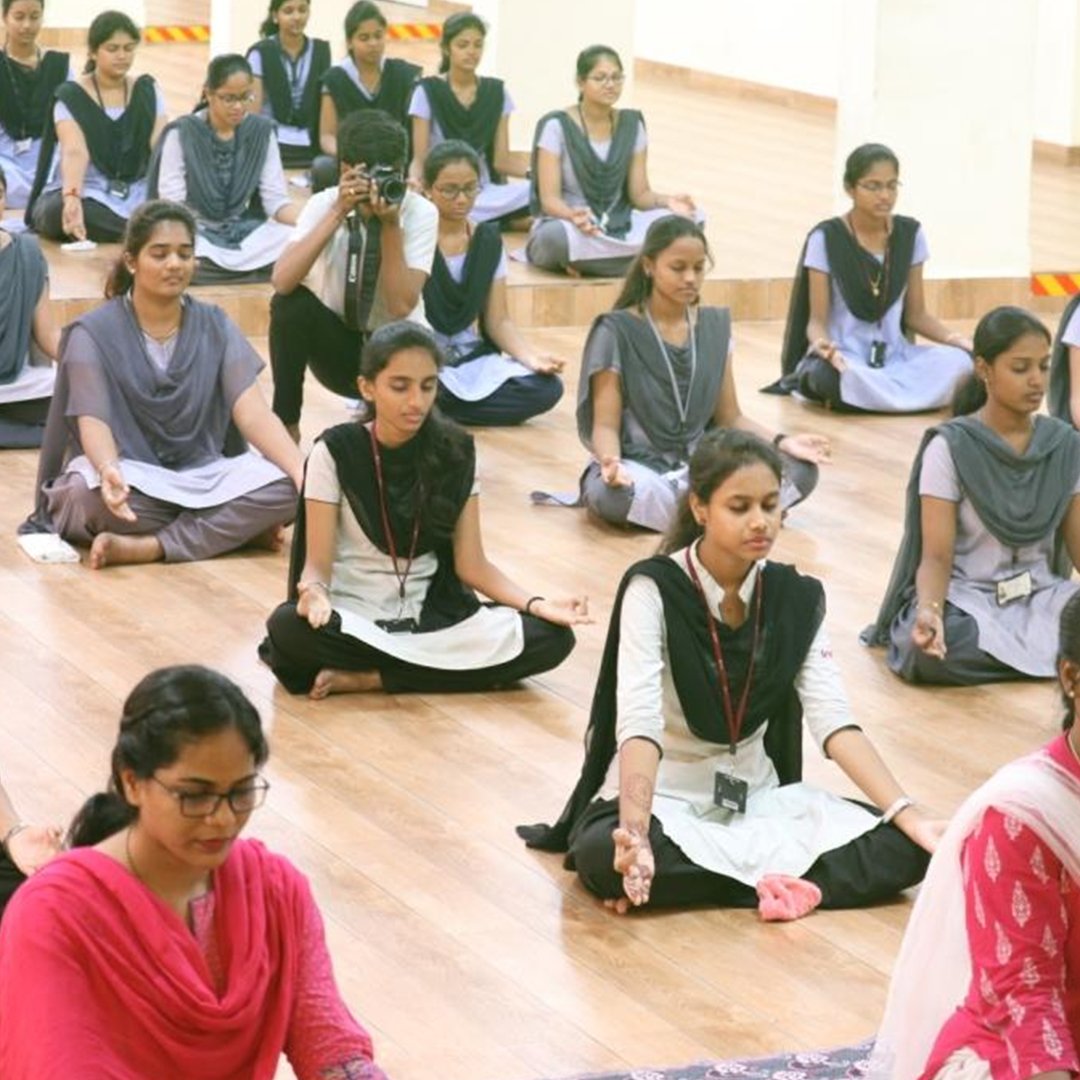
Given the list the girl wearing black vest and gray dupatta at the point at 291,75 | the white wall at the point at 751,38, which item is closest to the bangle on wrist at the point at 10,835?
the girl wearing black vest and gray dupatta at the point at 291,75

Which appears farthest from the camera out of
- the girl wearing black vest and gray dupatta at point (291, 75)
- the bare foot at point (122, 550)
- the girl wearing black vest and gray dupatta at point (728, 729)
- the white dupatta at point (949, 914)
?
the girl wearing black vest and gray dupatta at point (291, 75)

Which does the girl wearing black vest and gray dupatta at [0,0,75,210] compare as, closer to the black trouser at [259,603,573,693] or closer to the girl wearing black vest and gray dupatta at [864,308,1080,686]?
the black trouser at [259,603,573,693]

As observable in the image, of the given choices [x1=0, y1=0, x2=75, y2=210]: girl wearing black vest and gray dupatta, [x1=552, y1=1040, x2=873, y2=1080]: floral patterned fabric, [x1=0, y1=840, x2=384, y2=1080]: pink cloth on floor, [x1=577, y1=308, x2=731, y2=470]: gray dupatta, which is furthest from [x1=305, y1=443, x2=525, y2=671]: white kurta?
[x1=0, y1=0, x2=75, y2=210]: girl wearing black vest and gray dupatta

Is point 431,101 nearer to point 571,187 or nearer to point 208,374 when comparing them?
point 571,187

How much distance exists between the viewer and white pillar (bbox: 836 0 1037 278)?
10.4 metres

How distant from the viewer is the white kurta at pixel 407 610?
20.4ft

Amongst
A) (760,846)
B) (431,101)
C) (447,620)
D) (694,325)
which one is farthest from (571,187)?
(760,846)

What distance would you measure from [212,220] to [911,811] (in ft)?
19.2

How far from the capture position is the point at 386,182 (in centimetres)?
785

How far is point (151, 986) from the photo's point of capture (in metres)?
3.04

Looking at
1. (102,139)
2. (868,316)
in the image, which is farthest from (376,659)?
(102,139)

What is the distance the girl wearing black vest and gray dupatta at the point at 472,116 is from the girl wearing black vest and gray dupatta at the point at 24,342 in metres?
3.28

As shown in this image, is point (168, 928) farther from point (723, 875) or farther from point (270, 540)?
point (270, 540)

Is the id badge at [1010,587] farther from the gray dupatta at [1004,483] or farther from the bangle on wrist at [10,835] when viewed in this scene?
the bangle on wrist at [10,835]
